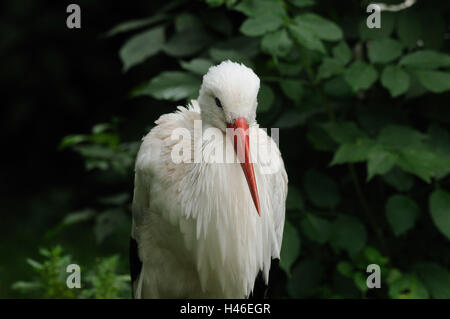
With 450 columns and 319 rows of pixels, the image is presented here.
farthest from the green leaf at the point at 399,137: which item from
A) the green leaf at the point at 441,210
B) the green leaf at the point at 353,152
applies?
the green leaf at the point at 441,210

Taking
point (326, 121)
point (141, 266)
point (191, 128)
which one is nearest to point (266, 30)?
point (191, 128)

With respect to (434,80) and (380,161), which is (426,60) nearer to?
(434,80)

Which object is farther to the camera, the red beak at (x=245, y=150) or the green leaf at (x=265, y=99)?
the green leaf at (x=265, y=99)

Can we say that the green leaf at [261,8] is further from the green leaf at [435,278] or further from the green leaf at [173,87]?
the green leaf at [435,278]

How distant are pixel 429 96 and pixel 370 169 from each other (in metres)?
0.79

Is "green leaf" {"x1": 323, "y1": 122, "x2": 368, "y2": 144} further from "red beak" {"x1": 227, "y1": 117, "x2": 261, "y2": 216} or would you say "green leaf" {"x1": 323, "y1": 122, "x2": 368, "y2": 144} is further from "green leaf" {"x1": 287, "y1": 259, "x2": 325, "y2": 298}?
"red beak" {"x1": 227, "y1": 117, "x2": 261, "y2": 216}

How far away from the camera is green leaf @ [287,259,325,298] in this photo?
281 centimetres

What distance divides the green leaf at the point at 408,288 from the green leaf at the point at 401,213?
19cm

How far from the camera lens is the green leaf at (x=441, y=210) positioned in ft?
8.20

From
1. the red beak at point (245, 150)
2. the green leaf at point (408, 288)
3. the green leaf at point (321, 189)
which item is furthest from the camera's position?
the green leaf at point (321, 189)

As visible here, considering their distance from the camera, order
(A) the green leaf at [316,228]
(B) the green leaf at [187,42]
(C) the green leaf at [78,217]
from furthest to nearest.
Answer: (C) the green leaf at [78,217] < (B) the green leaf at [187,42] < (A) the green leaf at [316,228]

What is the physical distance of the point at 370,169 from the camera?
7.77ft

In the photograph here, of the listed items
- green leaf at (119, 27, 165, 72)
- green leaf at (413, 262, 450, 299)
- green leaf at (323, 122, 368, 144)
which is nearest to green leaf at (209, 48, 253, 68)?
green leaf at (119, 27, 165, 72)

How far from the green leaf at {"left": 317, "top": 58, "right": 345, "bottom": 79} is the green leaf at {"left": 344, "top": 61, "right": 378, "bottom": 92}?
6 cm
